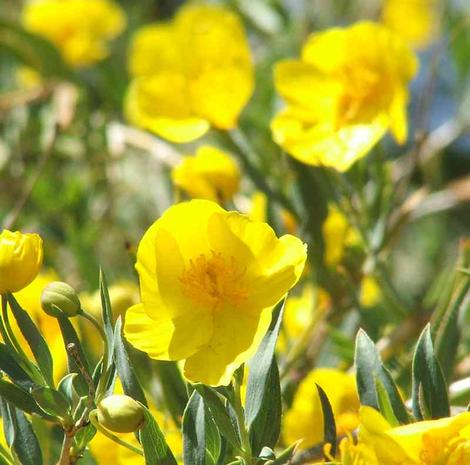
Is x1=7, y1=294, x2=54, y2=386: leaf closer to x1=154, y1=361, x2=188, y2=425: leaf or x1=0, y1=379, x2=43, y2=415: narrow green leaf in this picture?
x1=0, y1=379, x2=43, y2=415: narrow green leaf

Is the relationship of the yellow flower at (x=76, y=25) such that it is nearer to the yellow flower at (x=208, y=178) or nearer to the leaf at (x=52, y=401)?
the yellow flower at (x=208, y=178)

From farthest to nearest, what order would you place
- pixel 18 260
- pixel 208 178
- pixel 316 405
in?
pixel 208 178
pixel 316 405
pixel 18 260

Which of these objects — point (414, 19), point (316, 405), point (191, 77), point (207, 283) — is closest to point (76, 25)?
point (191, 77)

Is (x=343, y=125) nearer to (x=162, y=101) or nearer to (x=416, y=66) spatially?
(x=416, y=66)

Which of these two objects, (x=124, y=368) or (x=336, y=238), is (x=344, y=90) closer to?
(x=336, y=238)

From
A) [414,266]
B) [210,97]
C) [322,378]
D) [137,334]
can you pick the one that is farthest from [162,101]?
[414,266]

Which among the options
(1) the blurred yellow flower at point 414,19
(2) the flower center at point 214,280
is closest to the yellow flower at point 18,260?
(2) the flower center at point 214,280
